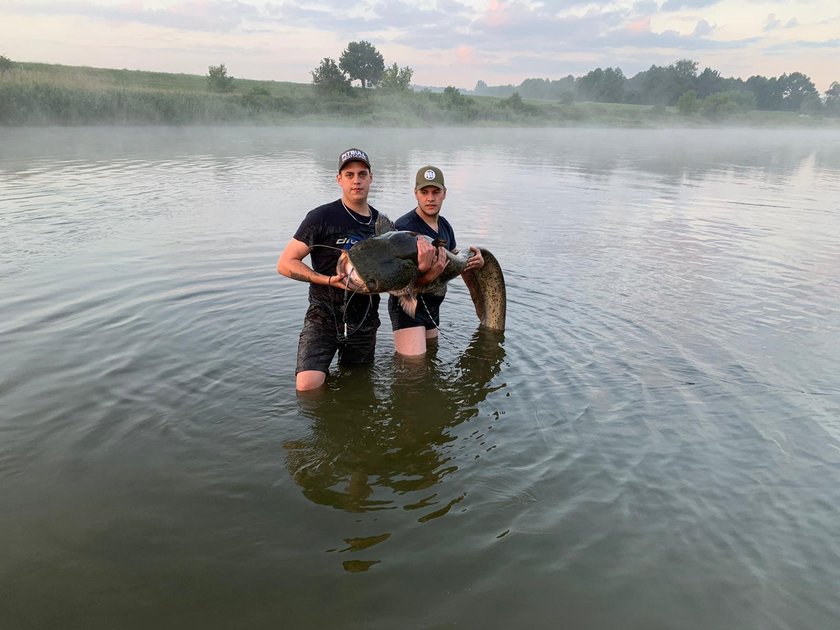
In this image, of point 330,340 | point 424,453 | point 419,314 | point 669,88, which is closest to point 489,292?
point 419,314

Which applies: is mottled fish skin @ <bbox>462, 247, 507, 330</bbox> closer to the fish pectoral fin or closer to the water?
the water

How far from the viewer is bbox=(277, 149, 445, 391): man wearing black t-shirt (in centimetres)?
462

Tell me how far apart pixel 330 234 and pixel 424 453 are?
1.98m

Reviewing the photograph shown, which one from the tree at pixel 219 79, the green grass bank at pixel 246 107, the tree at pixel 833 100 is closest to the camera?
the green grass bank at pixel 246 107

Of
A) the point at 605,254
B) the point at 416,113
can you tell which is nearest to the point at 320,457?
the point at 605,254

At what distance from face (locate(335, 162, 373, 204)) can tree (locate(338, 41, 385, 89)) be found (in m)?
87.7

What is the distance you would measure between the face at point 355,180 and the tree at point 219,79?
70605 millimetres

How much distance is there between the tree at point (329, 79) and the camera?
76.1 meters

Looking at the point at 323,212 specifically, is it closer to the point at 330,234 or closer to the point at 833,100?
the point at 330,234

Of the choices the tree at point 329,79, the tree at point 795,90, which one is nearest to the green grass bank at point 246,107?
the tree at point 329,79

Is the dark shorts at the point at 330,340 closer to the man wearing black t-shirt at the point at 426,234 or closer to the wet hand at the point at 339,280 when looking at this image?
the man wearing black t-shirt at the point at 426,234

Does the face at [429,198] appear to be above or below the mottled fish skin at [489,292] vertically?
above

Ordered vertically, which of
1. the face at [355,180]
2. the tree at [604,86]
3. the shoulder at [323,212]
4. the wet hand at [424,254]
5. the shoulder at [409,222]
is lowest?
the wet hand at [424,254]

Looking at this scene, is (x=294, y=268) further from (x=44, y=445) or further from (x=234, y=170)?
(x=234, y=170)
